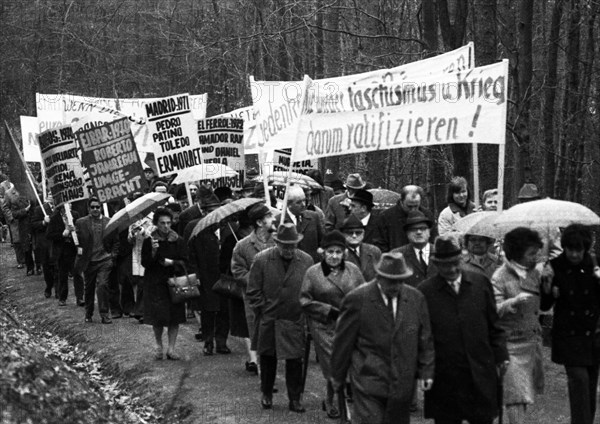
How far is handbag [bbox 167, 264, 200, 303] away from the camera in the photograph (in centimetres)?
1480

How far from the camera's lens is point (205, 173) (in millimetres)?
19797

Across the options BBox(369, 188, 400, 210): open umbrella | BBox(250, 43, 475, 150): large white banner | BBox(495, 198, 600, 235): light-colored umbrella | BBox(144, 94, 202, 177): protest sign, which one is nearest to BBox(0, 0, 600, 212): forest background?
BBox(369, 188, 400, 210): open umbrella

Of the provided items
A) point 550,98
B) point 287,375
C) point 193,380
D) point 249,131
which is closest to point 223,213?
point 193,380

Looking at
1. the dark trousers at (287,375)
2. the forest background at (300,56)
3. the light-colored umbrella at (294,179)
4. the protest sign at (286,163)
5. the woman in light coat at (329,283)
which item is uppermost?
the forest background at (300,56)

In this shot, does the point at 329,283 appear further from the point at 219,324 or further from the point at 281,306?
the point at 219,324

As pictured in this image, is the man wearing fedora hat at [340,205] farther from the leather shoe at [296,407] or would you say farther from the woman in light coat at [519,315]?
the woman in light coat at [519,315]

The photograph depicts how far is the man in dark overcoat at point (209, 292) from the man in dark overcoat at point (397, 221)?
3.08m

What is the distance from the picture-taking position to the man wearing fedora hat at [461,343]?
346 inches

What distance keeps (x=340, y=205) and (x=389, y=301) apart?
25.6 ft

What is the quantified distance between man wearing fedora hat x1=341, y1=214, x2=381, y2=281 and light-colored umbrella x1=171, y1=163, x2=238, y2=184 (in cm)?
757

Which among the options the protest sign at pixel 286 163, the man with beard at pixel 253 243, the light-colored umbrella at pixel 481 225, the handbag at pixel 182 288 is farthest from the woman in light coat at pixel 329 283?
the protest sign at pixel 286 163

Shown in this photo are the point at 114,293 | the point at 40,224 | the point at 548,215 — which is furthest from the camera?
the point at 40,224

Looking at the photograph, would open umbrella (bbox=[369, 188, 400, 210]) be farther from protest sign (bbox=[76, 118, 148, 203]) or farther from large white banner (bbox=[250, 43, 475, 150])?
protest sign (bbox=[76, 118, 148, 203])

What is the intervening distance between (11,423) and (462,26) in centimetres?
1393
